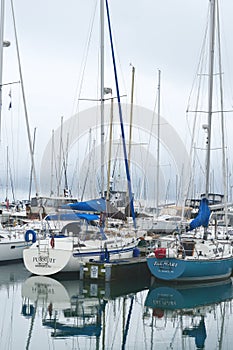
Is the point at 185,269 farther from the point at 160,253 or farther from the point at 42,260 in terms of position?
the point at 42,260

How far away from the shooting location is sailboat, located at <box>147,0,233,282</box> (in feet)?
65.6

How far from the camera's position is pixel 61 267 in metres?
20.6

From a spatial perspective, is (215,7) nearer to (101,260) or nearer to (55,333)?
(101,260)

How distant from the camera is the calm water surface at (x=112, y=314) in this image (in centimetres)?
1303

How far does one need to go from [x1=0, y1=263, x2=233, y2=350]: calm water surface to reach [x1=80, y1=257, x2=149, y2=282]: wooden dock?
27cm

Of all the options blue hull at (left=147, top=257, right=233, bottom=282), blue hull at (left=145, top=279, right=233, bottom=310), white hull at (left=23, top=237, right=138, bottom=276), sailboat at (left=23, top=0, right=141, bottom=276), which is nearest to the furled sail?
sailboat at (left=23, top=0, right=141, bottom=276)

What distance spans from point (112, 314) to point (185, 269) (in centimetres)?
505

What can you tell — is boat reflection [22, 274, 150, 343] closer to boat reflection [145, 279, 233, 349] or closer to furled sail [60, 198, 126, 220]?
boat reflection [145, 279, 233, 349]

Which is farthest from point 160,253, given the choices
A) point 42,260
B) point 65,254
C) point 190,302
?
point 42,260

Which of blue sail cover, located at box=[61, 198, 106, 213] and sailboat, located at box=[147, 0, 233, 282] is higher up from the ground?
blue sail cover, located at box=[61, 198, 106, 213]

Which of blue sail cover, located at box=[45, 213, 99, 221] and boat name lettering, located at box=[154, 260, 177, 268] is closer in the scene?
boat name lettering, located at box=[154, 260, 177, 268]

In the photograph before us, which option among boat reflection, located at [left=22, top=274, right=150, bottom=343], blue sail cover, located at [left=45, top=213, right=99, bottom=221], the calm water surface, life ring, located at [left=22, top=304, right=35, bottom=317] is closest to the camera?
the calm water surface

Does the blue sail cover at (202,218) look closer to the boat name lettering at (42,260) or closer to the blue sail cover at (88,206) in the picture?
the blue sail cover at (88,206)

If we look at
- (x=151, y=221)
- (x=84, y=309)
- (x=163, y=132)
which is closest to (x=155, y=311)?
(x=84, y=309)
